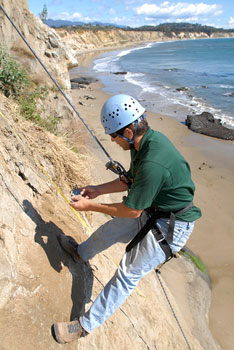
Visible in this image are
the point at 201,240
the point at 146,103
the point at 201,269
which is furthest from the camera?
the point at 146,103

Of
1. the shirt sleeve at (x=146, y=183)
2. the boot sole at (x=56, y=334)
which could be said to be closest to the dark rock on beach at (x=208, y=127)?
the shirt sleeve at (x=146, y=183)

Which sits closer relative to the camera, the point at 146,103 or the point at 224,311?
the point at 224,311

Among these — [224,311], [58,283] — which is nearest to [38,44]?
[58,283]

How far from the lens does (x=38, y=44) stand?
34.4 ft

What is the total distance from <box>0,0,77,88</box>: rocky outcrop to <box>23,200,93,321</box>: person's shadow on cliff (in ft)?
22.6

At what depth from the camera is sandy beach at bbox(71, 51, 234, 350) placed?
18.3ft

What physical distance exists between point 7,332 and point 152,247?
164 cm

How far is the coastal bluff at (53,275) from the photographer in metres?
2.75

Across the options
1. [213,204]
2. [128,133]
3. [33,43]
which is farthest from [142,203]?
[33,43]

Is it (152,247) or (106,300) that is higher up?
(152,247)

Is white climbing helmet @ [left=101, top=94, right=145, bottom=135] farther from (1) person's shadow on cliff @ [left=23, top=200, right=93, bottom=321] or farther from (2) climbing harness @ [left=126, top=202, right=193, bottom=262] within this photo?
(1) person's shadow on cliff @ [left=23, top=200, right=93, bottom=321]

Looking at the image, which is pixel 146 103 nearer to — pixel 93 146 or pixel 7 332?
pixel 93 146

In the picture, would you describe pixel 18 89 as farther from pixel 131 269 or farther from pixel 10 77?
pixel 131 269

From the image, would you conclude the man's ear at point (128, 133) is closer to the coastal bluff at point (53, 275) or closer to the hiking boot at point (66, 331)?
the coastal bluff at point (53, 275)
